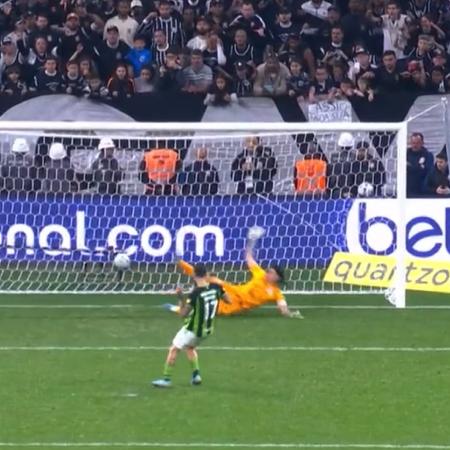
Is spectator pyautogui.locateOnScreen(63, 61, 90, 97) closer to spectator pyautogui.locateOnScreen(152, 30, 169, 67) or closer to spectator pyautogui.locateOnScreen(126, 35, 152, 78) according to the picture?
spectator pyautogui.locateOnScreen(126, 35, 152, 78)

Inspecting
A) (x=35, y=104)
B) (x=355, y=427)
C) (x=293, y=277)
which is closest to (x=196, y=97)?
(x=35, y=104)

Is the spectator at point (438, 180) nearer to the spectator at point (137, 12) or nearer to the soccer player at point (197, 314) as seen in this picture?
the spectator at point (137, 12)

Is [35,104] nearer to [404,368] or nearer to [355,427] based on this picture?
[404,368]

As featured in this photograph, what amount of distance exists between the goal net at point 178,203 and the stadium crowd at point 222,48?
196 cm

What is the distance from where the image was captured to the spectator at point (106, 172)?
22.5 metres

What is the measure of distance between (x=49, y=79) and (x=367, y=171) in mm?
5686

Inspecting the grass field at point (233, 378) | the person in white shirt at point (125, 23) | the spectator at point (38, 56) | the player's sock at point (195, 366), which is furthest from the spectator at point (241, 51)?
the player's sock at point (195, 366)

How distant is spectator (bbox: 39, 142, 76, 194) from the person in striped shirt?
403cm

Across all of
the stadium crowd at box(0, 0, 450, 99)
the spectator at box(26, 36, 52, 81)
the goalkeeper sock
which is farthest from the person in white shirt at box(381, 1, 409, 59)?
the goalkeeper sock

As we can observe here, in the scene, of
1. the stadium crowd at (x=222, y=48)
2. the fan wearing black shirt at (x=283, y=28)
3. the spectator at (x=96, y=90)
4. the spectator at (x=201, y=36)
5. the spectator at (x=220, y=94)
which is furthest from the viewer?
the fan wearing black shirt at (x=283, y=28)

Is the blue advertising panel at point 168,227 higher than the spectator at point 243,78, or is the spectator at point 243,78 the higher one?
the spectator at point 243,78

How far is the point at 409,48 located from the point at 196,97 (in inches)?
161

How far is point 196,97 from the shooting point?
2500 cm

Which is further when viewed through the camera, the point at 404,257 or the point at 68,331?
the point at 404,257
